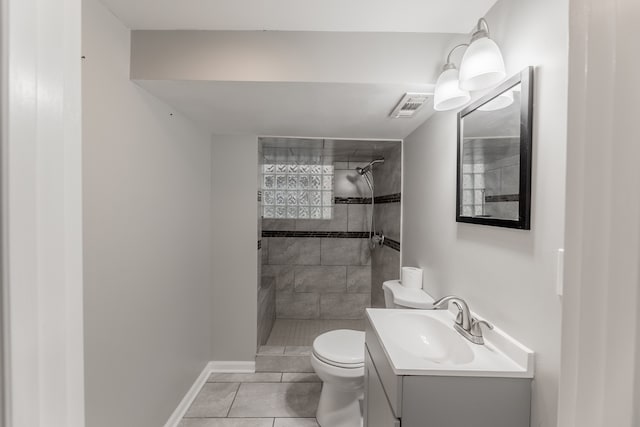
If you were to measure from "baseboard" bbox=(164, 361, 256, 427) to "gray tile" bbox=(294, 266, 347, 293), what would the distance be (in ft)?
4.40

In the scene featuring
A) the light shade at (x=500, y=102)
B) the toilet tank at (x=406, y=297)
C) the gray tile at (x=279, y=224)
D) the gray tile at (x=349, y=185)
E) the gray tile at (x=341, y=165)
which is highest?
the gray tile at (x=341, y=165)

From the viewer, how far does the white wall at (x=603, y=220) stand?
0.31 meters

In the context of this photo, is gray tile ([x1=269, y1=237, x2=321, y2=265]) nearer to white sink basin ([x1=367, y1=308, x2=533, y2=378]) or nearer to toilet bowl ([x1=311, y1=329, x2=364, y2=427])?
toilet bowl ([x1=311, y1=329, x2=364, y2=427])

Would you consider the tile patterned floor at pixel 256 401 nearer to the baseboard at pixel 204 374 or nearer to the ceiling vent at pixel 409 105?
the baseboard at pixel 204 374

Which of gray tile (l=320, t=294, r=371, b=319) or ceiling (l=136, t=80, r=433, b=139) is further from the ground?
ceiling (l=136, t=80, r=433, b=139)

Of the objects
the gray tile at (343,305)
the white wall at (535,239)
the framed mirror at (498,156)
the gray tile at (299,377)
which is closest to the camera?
the white wall at (535,239)

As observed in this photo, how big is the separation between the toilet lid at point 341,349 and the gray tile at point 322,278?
1.56 meters

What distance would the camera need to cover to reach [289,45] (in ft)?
4.62

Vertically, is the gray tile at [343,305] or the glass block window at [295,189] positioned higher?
the glass block window at [295,189]

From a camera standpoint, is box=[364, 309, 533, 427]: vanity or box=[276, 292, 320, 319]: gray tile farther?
box=[276, 292, 320, 319]: gray tile

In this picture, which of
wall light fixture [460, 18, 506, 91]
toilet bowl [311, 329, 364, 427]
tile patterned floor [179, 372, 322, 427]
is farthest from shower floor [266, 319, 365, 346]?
wall light fixture [460, 18, 506, 91]

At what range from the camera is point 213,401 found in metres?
2.10

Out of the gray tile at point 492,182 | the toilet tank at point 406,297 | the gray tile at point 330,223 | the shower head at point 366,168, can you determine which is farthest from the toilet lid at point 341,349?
the shower head at point 366,168

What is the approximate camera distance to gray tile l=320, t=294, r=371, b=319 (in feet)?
12.1
